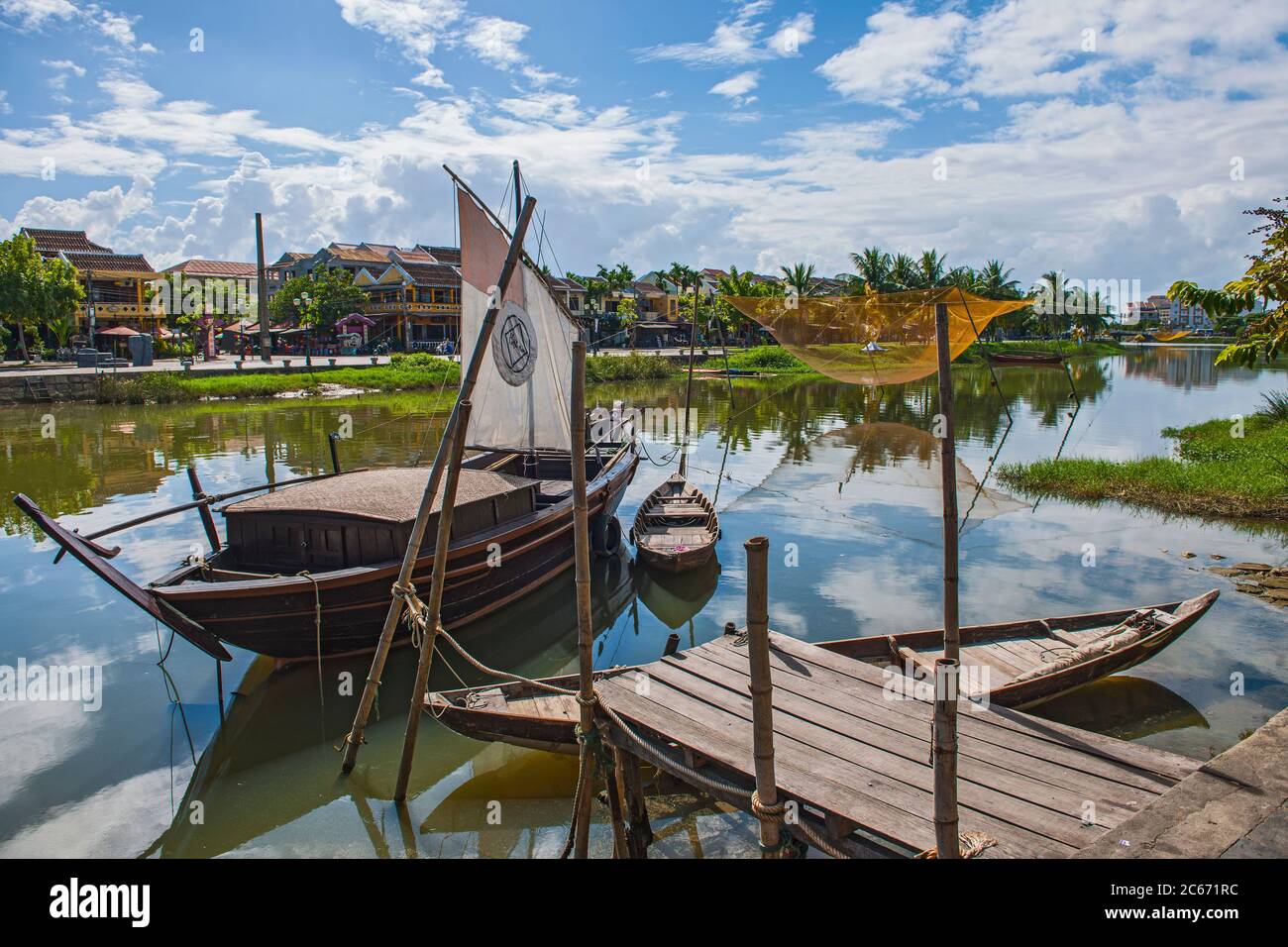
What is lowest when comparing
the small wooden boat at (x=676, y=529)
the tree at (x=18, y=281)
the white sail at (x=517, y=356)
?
the small wooden boat at (x=676, y=529)

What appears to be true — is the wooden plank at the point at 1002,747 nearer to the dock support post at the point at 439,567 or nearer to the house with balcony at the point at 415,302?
the dock support post at the point at 439,567

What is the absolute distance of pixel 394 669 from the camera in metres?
11.6

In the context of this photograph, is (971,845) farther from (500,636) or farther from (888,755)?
(500,636)

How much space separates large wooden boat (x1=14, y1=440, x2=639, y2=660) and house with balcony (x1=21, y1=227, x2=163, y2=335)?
57008 mm

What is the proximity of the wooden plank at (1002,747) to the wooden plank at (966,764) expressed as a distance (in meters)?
0.02

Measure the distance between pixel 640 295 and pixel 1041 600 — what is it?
77.7 metres

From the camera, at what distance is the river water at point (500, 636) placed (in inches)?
328

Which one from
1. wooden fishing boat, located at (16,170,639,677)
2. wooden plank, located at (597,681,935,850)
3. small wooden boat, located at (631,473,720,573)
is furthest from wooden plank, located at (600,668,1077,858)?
small wooden boat, located at (631,473,720,573)

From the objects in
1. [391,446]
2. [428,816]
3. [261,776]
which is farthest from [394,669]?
[391,446]

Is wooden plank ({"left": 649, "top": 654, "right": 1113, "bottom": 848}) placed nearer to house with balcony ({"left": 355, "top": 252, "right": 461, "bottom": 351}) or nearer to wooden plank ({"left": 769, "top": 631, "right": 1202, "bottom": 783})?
wooden plank ({"left": 769, "top": 631, "right": 1202, "bottom": 783})

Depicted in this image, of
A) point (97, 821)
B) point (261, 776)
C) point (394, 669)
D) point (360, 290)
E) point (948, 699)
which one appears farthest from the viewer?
point (360, 290)

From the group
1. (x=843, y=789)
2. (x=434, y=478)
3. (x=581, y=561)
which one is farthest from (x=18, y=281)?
(x=843, y=789)

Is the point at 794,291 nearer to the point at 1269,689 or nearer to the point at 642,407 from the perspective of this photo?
the point at 642,407

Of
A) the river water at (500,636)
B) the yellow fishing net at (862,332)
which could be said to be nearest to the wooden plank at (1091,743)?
the river water at (500,636)
